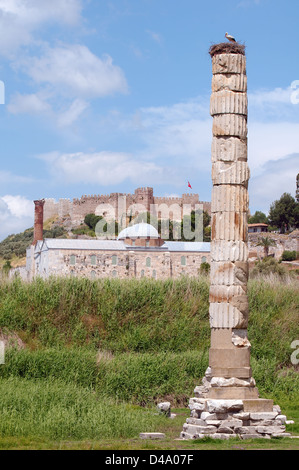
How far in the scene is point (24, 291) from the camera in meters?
20.4

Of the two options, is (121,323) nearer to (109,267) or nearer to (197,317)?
(197,317)

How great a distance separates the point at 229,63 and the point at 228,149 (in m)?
1.50

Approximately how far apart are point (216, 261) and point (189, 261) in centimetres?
4110

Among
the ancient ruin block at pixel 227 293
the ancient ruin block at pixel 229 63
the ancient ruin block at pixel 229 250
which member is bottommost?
the ancient ruin block at pixel 227 293

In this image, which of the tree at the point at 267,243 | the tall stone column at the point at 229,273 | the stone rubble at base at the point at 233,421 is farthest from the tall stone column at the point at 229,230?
the tree at the point at 267,243

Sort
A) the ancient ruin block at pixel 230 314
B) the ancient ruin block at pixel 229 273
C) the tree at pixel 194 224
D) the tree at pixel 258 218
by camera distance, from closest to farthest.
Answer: the ancient ruin block at pixel 230 314
the ancient ruin block at pixel 229 273
the tree at pixel 194 224
the tree at pixel 258 218

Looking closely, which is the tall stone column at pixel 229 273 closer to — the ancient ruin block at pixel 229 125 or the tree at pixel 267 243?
the ancient ruin block at pixel 229 125

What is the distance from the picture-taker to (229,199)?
11922mm

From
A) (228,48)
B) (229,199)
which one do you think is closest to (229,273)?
(229,199)

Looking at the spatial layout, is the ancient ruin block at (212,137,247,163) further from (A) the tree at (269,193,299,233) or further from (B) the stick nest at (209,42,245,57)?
(A) the tree at (269,193,299,233)

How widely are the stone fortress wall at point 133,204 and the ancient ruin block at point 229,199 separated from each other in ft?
235

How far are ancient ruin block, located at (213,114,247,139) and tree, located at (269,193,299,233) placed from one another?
60155 millimetres

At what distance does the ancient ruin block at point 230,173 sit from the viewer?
11977 millimetres

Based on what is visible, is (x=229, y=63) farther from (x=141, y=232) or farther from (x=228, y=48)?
(x=141, y=232)
